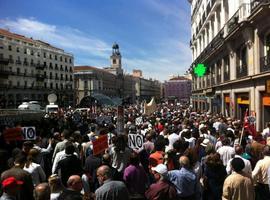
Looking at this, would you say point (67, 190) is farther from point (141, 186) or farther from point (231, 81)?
point (231, 81)

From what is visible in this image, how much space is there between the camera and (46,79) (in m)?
85.9

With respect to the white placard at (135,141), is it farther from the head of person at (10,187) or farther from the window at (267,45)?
the window at (267,45)

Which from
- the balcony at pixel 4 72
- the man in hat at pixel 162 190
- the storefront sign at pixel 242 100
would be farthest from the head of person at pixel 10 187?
the balcony at pixel 4 72

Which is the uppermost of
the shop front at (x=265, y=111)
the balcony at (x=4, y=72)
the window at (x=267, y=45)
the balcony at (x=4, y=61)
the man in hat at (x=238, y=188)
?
the balcony at (x=4, y=61)

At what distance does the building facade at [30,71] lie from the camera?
235 ft

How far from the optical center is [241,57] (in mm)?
24297

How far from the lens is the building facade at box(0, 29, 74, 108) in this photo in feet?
235

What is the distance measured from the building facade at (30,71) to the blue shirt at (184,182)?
61236 millimetres

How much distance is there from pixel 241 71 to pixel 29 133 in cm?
1601

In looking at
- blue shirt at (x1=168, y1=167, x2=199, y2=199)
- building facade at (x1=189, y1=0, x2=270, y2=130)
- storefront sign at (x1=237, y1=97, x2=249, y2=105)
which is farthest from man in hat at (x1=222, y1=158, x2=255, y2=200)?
storefront sign at (x1=237, y1=97, x2=249, y2=105)

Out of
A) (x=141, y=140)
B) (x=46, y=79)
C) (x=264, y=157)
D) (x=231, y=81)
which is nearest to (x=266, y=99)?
(x=231, y=81)

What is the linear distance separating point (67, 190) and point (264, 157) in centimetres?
384

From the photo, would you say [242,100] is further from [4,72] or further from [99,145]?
[4,72]

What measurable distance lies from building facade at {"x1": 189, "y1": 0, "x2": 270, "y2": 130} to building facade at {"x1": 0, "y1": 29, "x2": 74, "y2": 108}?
142ft
